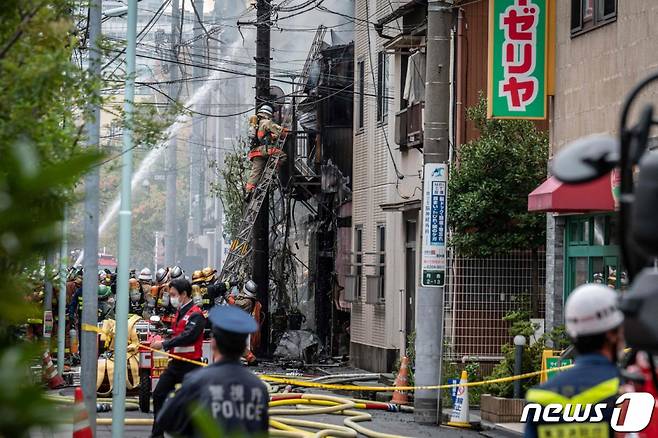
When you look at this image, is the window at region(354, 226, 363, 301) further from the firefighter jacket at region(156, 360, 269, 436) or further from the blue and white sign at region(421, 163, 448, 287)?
the firefighter jacket at region(156, 360, 269, 436)

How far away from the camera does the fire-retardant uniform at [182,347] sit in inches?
562

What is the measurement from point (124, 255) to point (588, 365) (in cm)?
1040

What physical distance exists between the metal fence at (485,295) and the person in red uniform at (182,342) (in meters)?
9.18

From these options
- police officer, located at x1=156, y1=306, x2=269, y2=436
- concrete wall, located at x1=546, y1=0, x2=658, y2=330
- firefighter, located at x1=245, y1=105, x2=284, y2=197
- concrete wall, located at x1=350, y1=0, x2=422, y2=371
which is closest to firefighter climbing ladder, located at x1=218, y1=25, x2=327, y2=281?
firefighter, located at x1=245, y1=105, x2=284, y2=197

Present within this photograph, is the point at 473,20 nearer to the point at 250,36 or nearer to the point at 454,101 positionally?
the point at 454,101

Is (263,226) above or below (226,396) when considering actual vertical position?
above

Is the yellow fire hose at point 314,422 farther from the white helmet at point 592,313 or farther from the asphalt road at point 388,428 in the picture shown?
the white helmet at point 592,313

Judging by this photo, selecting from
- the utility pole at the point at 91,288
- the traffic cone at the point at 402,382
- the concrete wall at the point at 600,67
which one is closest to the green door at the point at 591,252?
the concrete wall at the point at 600,67

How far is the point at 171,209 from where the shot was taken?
3184 inches

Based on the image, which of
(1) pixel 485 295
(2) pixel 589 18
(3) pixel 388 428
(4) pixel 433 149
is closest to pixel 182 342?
(3) pixel 388 428

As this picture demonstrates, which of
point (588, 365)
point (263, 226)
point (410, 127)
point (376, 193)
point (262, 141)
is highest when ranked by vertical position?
point (262, 141)

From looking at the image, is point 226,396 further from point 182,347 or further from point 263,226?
point 263,226

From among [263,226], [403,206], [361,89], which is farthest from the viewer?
[263,226]

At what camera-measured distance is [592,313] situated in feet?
17.6
